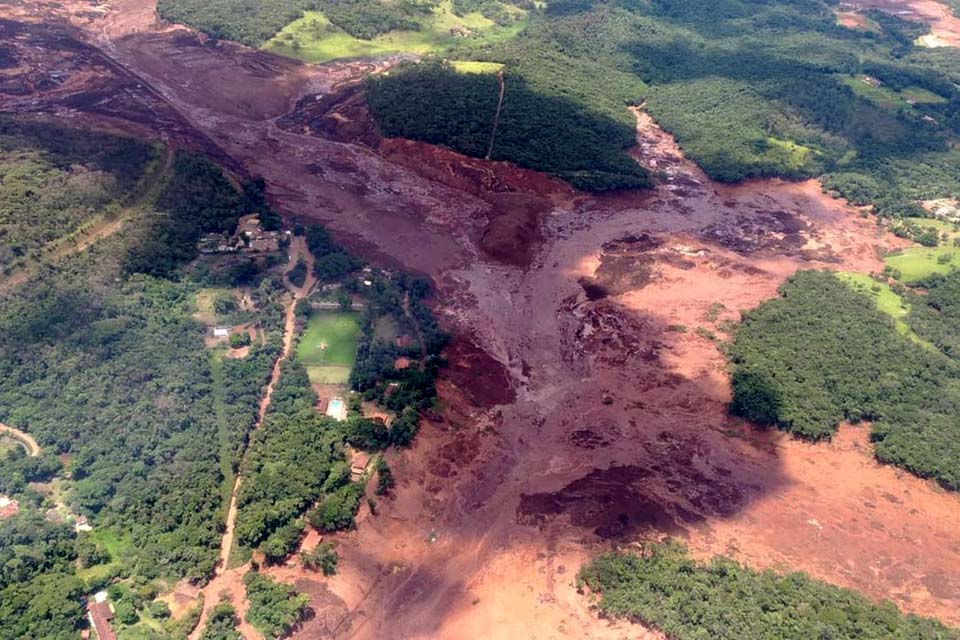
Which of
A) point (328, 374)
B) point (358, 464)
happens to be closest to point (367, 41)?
point (328, 374)

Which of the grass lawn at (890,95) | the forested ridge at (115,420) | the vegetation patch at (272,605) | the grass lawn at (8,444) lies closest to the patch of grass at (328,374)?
the forested ridge at (115,420)

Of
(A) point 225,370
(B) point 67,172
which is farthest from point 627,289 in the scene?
(B) point 67,172

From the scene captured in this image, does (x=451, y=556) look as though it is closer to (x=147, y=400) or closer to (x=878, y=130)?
(x=147, y=400)

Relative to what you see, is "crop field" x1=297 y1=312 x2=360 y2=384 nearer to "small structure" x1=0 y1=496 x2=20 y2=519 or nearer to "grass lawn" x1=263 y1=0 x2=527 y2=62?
"small structure" x1=0 y1=496 x2=20 y2=519

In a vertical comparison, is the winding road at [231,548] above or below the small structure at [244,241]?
below

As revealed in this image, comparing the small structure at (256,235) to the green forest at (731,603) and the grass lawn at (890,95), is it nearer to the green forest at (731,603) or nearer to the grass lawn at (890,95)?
the green forest at (731,603)

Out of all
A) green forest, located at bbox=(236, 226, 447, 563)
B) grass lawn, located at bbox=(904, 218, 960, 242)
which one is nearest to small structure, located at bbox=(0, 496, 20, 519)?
green forest, located at bbox=(236, 226, 447, 563)
